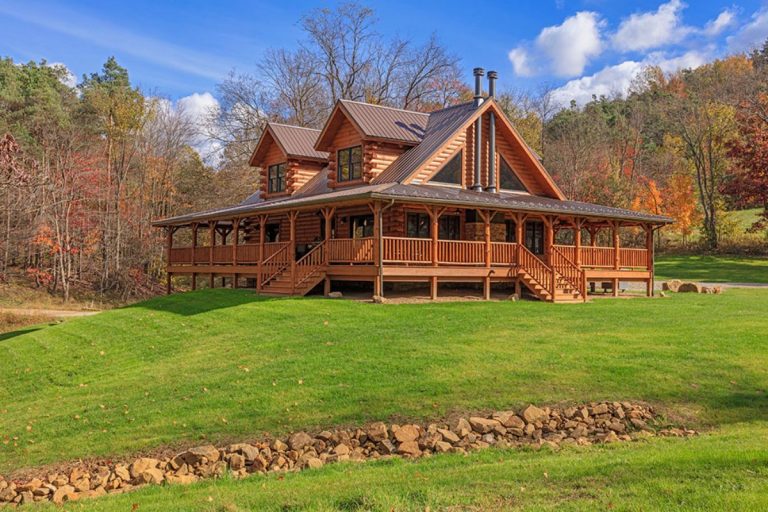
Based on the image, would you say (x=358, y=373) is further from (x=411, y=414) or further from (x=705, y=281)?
(x=705, y=281)

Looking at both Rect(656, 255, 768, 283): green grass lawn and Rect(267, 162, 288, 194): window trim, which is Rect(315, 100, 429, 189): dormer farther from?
Rect(656, 255, 768, 283): green grass lawn

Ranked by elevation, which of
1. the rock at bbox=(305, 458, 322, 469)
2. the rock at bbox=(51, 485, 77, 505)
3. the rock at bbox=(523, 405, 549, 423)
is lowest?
the rock at bbox=(51, 485, 77, 505)

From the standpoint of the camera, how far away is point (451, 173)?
26.4 meters

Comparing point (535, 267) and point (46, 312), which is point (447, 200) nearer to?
point (535, 267)

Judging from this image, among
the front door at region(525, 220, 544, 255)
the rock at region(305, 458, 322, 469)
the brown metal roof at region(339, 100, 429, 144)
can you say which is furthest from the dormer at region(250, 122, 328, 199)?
the rock at region(305, 458, 322, 469)

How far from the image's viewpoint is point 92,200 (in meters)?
43.1

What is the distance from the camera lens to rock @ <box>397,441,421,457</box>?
955 centimetres

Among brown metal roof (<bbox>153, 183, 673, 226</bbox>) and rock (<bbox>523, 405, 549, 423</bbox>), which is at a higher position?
brown metal roof (<bbox>153, 183, 673, 226</bbox>)

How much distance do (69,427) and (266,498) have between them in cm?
667

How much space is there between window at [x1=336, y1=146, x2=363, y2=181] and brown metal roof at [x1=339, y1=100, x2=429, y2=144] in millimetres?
1091

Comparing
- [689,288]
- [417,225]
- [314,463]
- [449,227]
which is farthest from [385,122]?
[314,463]

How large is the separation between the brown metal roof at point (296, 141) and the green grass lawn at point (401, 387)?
449 inches

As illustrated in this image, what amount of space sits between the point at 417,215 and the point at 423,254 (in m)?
4.09

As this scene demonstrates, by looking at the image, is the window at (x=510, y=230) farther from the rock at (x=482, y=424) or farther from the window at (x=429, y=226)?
the rock at (x=482, y=424)
